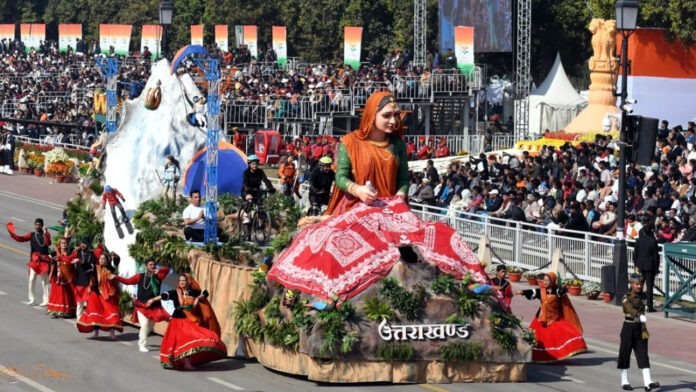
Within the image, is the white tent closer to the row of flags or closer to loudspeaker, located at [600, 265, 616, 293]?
the row of flags

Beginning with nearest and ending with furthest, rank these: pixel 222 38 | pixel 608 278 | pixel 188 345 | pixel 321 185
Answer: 1. pixel 188 345
2. pixel 608 278
3. pixel 321 185
4. pixel 222 38

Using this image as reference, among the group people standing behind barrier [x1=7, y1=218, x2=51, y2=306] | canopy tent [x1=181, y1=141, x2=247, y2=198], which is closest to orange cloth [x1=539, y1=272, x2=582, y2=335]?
canopy tent [x1=181, y1=141, x2=247, y2=198]

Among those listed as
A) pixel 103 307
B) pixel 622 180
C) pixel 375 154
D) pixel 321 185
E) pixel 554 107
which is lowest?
pixel 103 307

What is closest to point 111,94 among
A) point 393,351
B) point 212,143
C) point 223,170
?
point 223,170

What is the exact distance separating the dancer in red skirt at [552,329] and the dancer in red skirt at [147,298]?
5.38 m

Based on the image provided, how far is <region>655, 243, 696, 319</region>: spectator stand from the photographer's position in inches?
1096

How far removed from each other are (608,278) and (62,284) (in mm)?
9941

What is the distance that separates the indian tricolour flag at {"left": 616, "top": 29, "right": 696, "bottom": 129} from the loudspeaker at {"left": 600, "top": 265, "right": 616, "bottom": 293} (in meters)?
23.4

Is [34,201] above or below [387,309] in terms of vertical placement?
below

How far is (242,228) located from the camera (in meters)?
27.7

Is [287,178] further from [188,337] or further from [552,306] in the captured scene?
[188,337]

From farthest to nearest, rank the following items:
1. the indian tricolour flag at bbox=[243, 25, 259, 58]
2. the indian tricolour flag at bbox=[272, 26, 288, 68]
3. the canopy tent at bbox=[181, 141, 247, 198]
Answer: the indian tricolour flag at bbox=[243, 25, 259, 58], the indian tricolour flag at bbox=[272, 26, 288, 68], the canopy tent at bbox=[181, 141, 247, 198]

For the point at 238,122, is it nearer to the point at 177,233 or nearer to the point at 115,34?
the point at 115,34

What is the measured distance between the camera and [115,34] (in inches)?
3068
